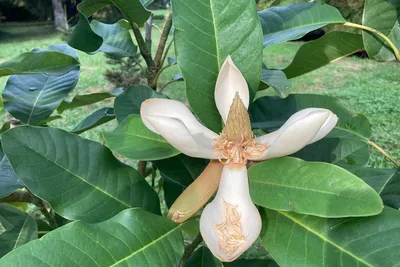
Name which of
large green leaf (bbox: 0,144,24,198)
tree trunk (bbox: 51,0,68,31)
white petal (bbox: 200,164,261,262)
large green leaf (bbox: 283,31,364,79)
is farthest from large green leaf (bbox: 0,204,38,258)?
tree trunk (bbox: 51,0,68,31)

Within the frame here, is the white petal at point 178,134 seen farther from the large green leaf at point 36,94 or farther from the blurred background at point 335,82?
the blurred background at point 335,82

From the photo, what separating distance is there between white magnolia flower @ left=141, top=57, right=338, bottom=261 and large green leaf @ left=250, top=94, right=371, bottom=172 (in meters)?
0.21

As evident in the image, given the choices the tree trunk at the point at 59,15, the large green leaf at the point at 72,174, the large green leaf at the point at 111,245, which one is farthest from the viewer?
the tree trunk at the point at 59,15

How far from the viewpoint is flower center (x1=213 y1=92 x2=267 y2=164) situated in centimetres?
51

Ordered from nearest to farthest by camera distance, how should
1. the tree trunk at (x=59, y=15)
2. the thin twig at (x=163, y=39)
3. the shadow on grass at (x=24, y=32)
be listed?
the thin twig at (x=163, y=39) → the shadow on grass at (x=24, y=32) → the tree trunk at (x=59, y=15)

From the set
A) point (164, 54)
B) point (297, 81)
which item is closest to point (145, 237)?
point (164, 54)

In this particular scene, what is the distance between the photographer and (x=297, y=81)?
17.8 ft

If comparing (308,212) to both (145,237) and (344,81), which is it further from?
(344,81)

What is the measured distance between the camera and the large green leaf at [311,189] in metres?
0.47

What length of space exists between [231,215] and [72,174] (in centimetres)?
24

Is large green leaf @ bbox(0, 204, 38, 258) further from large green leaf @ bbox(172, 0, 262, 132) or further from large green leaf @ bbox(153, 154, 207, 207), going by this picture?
large green leaf @ bbox(172, 0, 262, 132)

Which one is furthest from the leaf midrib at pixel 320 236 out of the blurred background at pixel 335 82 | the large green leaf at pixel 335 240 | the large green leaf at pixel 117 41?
the blurred background at pixel 335 82

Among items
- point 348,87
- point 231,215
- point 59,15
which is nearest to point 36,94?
point 231,215

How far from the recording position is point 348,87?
5.25m
